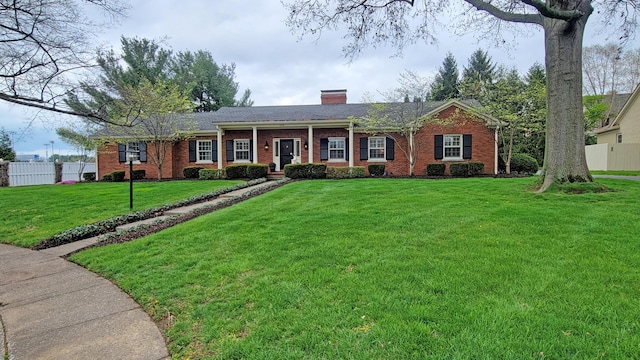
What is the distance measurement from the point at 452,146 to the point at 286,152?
844 cm

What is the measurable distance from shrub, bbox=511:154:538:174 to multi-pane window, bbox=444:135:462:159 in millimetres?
2945

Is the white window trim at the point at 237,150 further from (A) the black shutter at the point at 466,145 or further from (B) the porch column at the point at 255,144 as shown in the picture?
(A) the black shutter at the point at 466,145

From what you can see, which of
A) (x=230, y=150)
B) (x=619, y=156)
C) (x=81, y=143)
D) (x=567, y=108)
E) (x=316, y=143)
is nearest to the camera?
(x=567, y=108)

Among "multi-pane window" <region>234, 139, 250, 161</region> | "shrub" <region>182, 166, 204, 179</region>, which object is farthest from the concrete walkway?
"multi-pane window" <region>234, 139, 250, 161</region>

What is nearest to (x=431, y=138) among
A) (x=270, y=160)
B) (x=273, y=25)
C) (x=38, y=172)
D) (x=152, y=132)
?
(x=270, y=160)

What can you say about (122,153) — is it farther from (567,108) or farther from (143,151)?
(567,108)

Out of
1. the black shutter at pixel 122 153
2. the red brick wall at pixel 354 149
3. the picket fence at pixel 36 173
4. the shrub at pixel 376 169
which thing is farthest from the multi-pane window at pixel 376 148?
the picket fence at pixel 36 173

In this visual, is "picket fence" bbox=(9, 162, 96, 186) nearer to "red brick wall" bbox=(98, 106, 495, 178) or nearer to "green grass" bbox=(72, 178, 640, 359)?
"red brick wall" bbox=(98, 106, 495, 178)

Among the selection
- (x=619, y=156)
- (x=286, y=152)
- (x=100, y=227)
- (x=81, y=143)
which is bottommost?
(x=100, y=227)

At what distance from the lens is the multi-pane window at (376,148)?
56.6 feet

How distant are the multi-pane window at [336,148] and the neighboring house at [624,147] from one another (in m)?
15.2

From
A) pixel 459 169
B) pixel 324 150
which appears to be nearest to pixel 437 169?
pixel 459 169

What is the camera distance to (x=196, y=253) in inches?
167

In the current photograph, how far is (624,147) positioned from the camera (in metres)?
18.5
